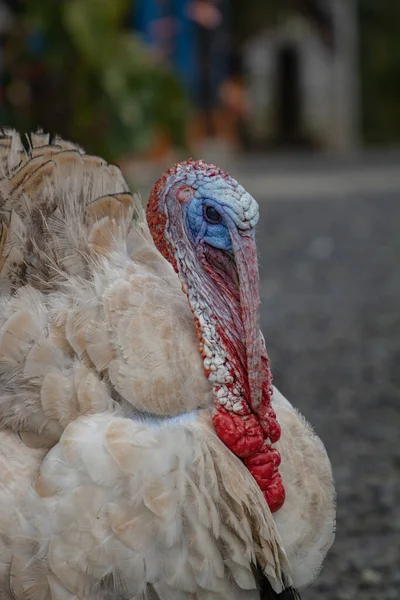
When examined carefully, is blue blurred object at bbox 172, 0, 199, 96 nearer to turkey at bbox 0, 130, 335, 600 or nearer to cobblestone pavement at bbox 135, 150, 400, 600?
cobblestone pavement at bbox 135, 150, 400, 600

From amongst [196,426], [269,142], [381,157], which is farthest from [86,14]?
[269,142]

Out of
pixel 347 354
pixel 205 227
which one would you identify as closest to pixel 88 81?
pixel 347 354

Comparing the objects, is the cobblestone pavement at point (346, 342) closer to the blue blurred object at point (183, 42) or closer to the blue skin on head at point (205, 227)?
the blue skin on head at point (205, 227)

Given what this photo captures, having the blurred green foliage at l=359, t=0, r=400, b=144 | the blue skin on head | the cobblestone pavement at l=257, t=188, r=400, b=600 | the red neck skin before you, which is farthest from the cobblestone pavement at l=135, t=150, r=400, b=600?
the blurred green foliage at l=359, t=0, r=400, b=144

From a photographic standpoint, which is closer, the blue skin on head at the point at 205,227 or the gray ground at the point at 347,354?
the blue skin on head at the point at 205,227

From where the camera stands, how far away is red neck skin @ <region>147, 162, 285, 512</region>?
9.89ft

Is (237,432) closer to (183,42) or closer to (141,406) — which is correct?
(141,406)

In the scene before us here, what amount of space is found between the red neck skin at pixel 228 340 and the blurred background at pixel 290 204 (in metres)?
1.41

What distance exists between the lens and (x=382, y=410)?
6.51 metres

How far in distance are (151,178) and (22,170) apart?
10.7 m

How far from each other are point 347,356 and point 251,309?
4.69 meters

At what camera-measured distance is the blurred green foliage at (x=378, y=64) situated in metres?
28.4

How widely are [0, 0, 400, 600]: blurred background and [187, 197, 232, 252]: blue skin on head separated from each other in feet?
5.77

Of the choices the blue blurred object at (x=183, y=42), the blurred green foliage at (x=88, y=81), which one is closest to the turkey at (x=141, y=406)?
the blurred green foliage at (x=88, y=81)
